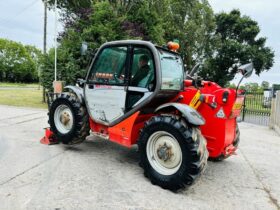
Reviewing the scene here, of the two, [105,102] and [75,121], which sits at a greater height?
[105,102]

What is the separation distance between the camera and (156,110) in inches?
164

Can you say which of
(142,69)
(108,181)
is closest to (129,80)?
(142,69)

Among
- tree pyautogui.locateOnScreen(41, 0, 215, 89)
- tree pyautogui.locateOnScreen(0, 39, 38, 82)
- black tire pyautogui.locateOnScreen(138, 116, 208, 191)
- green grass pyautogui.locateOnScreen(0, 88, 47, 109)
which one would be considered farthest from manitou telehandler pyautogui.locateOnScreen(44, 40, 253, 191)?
tree pyautogui.locateOnScreen(0, 39, 38, 82)

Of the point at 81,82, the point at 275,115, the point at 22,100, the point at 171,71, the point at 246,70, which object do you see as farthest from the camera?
the point at 22,100

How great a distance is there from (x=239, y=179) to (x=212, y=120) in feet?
3.65

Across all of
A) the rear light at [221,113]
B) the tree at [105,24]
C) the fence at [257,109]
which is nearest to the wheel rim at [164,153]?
the rear light at [221,113]

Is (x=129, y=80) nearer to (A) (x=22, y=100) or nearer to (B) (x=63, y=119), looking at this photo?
(B) (x=63, y=119)

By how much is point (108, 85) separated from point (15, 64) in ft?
207

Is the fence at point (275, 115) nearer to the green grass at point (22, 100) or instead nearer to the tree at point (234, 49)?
the green grass at point (22, 100)

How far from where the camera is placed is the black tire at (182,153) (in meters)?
3.50

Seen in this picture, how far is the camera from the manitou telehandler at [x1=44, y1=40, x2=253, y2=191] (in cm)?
368

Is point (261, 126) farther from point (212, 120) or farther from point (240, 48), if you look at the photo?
point (240, 48)

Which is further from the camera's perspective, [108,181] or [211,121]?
[211,121]

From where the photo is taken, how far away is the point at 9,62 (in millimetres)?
60188
